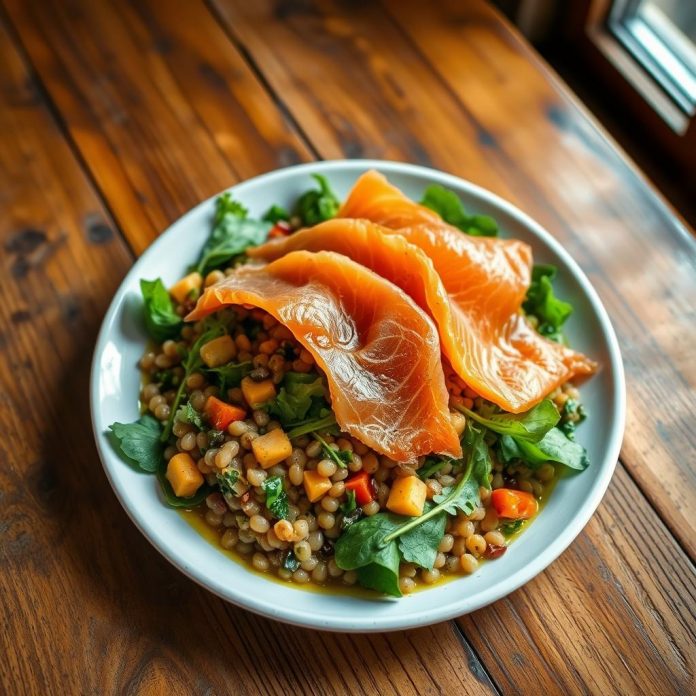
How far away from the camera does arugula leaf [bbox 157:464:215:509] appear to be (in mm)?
2327

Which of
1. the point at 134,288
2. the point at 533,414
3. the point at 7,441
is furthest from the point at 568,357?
the point at 7,441

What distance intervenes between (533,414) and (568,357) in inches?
11.1

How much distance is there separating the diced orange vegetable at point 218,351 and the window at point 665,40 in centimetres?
254

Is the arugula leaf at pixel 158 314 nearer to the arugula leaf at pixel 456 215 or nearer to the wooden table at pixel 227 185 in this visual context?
the wooden table at pixel 227 185

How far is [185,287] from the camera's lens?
8.78ft

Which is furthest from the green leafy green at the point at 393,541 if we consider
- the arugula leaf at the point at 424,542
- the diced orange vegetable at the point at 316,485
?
the diced orange vegetable at the point at 316,485

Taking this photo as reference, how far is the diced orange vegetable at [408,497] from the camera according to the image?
2.25 m

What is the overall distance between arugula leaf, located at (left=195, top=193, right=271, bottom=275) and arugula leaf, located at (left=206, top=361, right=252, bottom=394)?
46cm

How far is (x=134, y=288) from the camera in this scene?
8.72 ft

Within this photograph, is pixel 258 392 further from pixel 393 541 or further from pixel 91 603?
pixel 91 603

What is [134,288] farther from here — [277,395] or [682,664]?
[682,664]

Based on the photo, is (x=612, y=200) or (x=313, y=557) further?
(x=612, y=200)

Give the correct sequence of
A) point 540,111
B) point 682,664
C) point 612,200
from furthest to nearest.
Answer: point 540,111 → point 612,200 → point 682,664

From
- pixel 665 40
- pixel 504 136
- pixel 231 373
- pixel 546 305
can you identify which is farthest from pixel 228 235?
pixel 665 40
